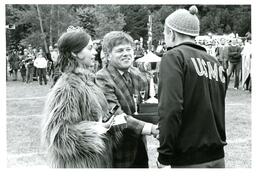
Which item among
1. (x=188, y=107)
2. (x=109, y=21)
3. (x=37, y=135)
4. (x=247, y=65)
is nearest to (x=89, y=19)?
(x=109, y=21)

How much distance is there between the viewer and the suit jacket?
2893 mm

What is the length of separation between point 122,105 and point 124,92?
0.10 m

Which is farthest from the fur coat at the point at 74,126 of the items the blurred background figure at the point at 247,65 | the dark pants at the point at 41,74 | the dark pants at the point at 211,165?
the dark pants at the point at 41,74

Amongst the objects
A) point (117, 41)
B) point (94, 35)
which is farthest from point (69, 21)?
point (117, 41)

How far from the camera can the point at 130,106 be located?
9.99 feet

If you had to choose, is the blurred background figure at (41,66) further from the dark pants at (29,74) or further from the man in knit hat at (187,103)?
the man in knit hat at (187,103)

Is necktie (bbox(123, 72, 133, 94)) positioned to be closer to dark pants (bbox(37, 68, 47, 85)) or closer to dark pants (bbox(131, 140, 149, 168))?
dark pants (bbox(131, 140, 149, 168))

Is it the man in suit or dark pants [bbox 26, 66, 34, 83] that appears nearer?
the man in suit

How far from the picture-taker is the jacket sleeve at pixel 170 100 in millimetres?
2375

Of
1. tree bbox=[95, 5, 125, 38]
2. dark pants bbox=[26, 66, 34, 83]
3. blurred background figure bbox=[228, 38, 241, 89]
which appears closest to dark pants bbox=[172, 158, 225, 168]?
blurred background figure bbox=[228, 38, 241, 89]

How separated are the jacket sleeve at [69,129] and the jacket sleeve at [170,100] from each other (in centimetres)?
50

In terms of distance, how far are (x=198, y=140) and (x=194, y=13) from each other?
0.88 m

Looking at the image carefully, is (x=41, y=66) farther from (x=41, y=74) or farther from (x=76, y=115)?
(x=76, y=115)

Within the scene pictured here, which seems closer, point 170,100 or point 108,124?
point 170,100
